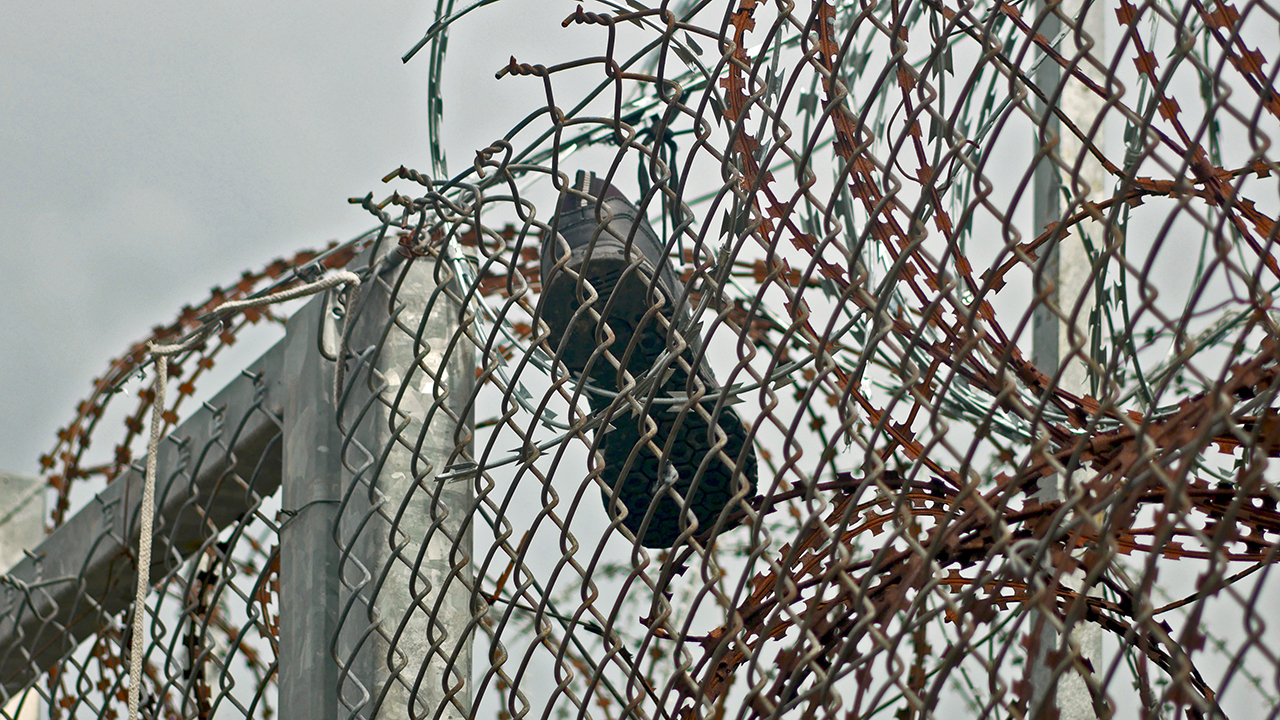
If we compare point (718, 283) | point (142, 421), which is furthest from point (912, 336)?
point (142, 421)

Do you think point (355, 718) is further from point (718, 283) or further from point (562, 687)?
point (718, 283)

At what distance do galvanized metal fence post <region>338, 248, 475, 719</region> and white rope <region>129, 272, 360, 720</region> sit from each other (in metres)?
0.06

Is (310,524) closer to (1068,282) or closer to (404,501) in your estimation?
(404,501)

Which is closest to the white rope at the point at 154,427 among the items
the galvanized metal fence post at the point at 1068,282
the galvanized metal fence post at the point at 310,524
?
the galvanized metal fence post at the point at 310,524

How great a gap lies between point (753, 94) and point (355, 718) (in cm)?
85

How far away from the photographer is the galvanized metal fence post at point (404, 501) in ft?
5.01

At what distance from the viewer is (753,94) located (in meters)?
1.17

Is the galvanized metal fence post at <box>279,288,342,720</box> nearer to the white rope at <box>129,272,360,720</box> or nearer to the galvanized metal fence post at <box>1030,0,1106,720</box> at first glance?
the white rope at <box>129,272,360,720</box>

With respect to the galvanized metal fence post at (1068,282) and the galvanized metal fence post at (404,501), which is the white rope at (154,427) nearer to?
the galvanized metal fence post at (404,501)

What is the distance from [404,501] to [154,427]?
54 cm

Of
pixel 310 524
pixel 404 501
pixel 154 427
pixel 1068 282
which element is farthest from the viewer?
pixel 1068 282

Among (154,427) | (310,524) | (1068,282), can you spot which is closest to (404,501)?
(310,524)

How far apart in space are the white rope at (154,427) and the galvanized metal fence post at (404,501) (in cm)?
6

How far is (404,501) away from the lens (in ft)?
4.91
